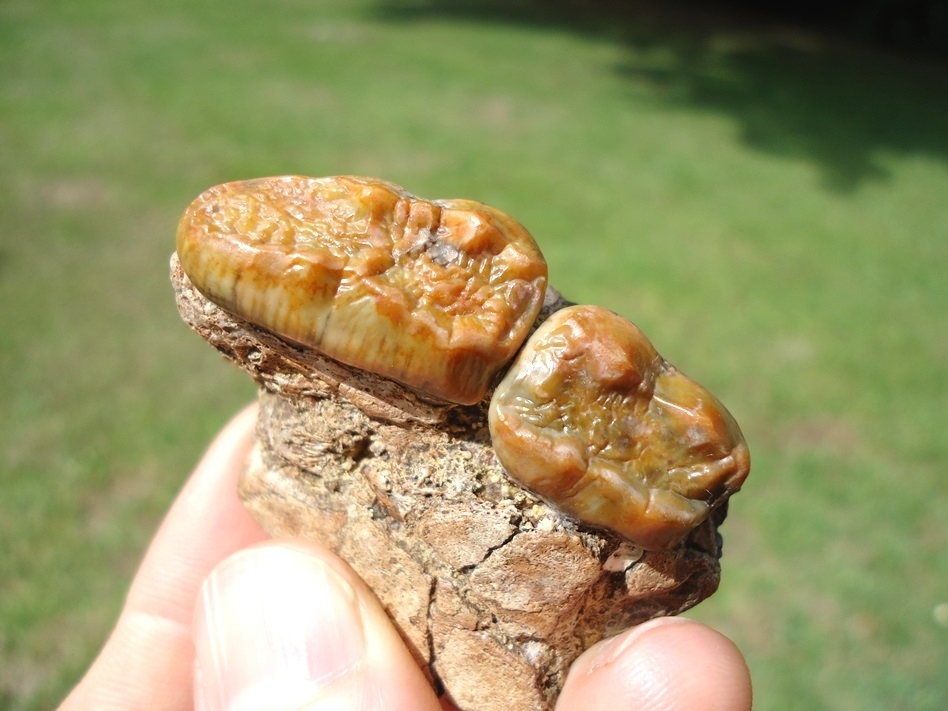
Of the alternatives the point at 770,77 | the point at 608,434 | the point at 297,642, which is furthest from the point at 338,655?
the point at 770,77

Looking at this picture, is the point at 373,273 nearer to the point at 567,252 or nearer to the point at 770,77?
the point at 567,252

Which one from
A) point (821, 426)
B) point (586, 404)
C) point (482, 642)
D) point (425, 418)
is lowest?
point (821, 426)

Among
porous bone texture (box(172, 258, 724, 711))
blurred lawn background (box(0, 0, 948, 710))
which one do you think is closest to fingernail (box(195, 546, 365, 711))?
porous bone texture (box(172, 258, 724, 711))

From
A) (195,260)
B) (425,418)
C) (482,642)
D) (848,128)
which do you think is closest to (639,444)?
(425,418)

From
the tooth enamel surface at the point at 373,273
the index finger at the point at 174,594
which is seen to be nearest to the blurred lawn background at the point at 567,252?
the index finger at the point at 174,594

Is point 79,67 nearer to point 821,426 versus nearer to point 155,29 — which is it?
point 155,29

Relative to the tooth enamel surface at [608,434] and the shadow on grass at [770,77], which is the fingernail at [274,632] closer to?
the tooth enamel surface at [608,434]

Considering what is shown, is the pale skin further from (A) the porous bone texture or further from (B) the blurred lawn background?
(B) the blurred lawn background

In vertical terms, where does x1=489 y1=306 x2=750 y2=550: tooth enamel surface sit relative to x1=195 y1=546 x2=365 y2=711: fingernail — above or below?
above
